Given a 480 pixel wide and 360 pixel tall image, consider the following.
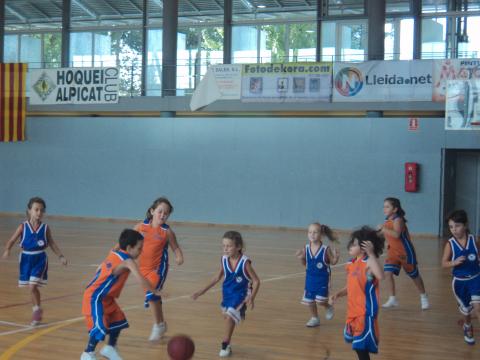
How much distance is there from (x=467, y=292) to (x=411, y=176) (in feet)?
43.0

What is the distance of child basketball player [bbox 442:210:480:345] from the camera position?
8352 millimetres

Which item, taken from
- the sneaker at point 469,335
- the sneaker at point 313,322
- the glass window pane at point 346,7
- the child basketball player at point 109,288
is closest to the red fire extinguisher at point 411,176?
the glass window pane at point 346,7

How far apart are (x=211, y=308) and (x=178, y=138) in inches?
545

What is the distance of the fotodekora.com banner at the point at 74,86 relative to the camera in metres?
23.9

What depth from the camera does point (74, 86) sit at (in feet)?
79.9

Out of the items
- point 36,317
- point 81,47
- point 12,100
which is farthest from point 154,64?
point 36,317

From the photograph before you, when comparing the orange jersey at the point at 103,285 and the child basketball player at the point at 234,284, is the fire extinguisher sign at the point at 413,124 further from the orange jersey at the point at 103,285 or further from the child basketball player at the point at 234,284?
the orange jersey at the point at 103,285

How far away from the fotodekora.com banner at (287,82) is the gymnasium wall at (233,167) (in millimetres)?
1250

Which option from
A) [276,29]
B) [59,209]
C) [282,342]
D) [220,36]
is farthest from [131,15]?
[282,342]

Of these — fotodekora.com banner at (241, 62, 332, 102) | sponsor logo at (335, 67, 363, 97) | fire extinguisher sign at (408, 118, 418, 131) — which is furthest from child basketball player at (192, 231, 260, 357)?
fire extinguisher sign at (408, 118, 418, 131)

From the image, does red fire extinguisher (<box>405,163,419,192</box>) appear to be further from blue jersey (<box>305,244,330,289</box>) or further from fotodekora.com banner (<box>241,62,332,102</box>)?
blue jersey (<box>305,244,330,289</box>)

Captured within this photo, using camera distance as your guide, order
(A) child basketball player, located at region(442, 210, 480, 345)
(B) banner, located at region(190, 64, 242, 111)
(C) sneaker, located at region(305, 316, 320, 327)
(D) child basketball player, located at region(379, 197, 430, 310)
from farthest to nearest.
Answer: (B) banner, located at region(190, 64, 242, 111) < (D) child basketball player, located at region(379, 197, 430, 310) < (C) sneaker, located at region(305, 316, 320, 327) < (A) child basketball player, located at region(442, 210, 480, 345)

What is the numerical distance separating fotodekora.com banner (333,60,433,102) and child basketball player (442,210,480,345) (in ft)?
39.9

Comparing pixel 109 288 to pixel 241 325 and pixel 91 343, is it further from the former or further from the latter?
pixel 241 325
